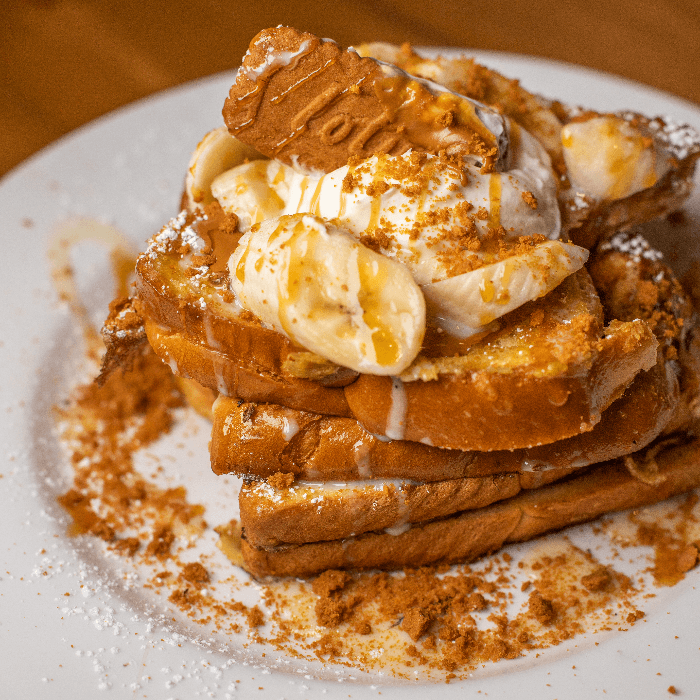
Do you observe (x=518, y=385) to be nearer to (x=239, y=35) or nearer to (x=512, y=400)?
(x=512, y=400)

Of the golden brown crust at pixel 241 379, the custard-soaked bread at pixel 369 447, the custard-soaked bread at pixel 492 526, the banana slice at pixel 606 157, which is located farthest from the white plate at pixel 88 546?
the banana slice at pixel 606 157

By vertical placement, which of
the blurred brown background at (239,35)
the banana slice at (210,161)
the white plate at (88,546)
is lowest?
the white plate at (88,546)

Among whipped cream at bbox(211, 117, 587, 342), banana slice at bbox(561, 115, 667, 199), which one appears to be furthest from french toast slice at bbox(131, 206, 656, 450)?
banana slice at bbox(561, 115, 667, 199)

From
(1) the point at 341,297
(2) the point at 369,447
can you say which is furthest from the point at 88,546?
(1) the point at 341,297

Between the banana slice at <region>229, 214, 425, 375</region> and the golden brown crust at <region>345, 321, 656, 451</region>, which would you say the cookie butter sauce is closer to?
the golden brown crust at <region>345, 321, 656, 451</region>

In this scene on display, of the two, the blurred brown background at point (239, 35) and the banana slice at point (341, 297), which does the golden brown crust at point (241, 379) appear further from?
the blurred brown background at point (239, 35)

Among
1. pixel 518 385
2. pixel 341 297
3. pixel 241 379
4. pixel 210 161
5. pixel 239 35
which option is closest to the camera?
pixel 341 297
